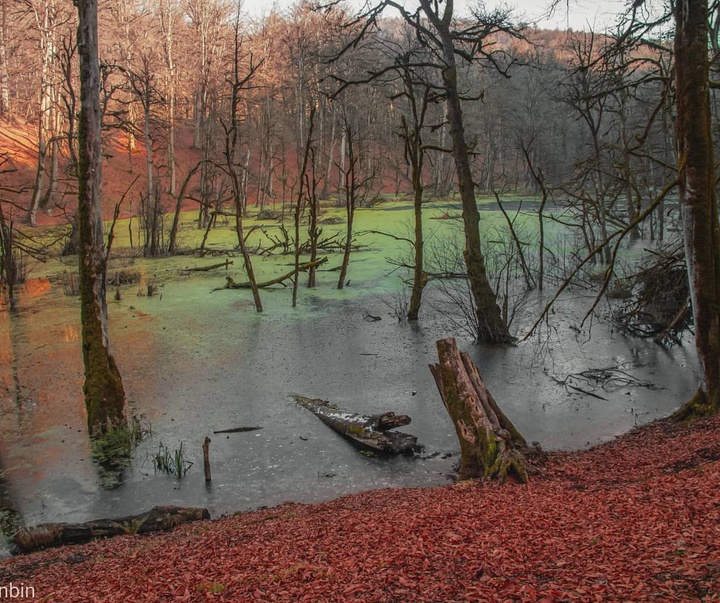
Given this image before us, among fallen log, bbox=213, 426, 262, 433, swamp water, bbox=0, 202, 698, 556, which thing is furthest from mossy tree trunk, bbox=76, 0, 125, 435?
fallen log, bbox=213, 426, 262, 433

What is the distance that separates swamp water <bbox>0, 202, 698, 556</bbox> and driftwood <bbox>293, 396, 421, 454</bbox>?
0.14m

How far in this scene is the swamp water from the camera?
5.92m

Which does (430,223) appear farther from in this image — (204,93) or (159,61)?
(159,61)

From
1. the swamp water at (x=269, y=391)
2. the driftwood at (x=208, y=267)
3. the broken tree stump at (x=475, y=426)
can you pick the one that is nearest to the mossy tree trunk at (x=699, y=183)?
the swamp water at (x=269, y=391)

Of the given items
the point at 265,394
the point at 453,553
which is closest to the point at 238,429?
the point at 265,394

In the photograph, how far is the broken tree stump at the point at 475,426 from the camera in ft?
16.5

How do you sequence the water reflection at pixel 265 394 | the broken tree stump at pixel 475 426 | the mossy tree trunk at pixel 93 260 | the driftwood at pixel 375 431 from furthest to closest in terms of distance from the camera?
1. the mossy tree trunk at pixel 93 260
2. the driftwood at pixel 375 431
3. the water reflection at pixel 265 394
4. the broken tree stump at pixel 475 426

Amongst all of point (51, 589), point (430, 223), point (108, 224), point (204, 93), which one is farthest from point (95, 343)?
point (204, 93)

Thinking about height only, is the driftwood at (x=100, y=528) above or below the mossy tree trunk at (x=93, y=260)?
below

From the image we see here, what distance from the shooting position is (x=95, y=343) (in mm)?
6902

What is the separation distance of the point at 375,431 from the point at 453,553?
144 inches

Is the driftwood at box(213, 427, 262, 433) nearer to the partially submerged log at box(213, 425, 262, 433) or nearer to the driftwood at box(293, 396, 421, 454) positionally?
the partially submerged log at box(213, 425, 262, 433)

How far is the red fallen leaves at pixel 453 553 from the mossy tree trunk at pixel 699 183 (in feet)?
4.36

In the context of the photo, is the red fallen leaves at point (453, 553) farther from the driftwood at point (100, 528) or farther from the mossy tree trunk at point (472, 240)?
the mossy tree trunk at point (472, 240)
